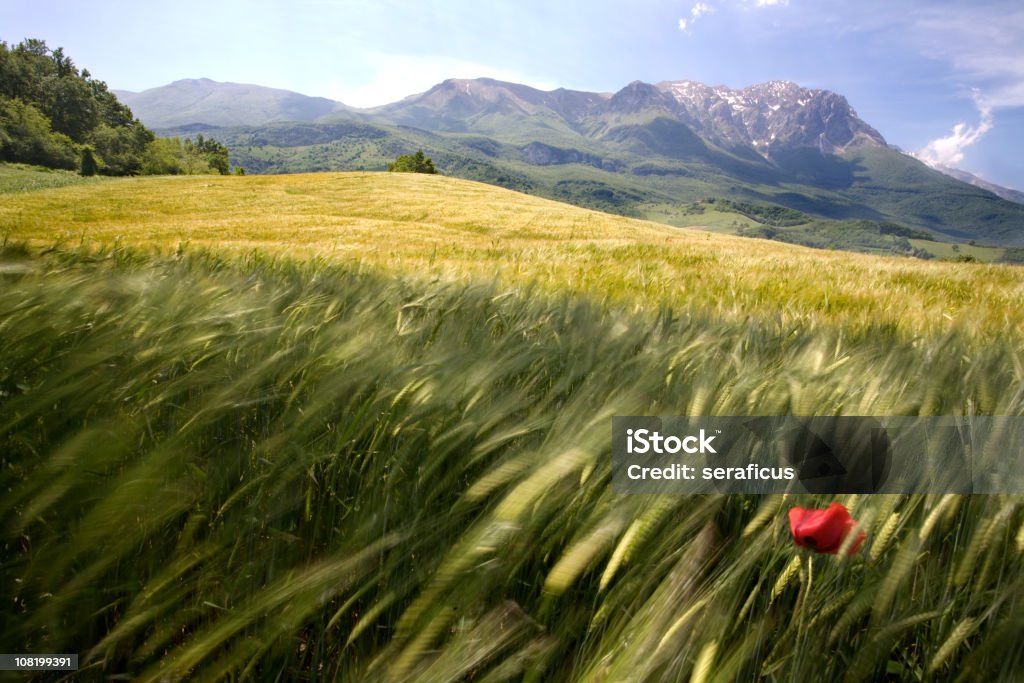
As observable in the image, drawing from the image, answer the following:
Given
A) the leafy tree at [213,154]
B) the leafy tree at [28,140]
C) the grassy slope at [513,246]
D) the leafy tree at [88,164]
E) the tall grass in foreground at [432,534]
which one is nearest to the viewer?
the tall grass in foreground at [432,534]

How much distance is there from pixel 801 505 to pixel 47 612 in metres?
1.05

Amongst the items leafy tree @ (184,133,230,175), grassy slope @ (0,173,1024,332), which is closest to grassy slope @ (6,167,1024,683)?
grassy slope @ (0,173,1024,332)

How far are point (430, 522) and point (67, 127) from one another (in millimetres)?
109013

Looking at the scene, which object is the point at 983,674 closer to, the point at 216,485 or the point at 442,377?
the point at 442,377

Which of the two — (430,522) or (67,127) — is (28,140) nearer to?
(67,127)

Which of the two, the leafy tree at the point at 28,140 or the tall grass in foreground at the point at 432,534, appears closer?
the tall grass in foreground at the point at 432,534

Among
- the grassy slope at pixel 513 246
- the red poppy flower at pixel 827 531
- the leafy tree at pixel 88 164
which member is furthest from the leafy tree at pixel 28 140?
the red poppy flower at pixel 827 531

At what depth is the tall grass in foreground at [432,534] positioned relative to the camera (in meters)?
0.63

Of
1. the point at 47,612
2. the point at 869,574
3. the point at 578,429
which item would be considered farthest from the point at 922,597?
the point at 47,612

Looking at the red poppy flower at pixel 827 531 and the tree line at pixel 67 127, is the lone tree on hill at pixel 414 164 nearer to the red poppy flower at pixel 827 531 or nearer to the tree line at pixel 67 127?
the tree line at pixel 67 127

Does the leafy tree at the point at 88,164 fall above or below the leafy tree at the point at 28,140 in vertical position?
below

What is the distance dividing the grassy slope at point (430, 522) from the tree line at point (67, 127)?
78.2 m

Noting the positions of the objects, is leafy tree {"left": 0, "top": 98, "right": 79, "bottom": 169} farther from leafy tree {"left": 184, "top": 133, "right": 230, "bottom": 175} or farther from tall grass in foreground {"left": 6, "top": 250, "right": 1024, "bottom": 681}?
tall grass in foreground {"left": 6, "top": 250, "right": 1024, "bottom": 681}

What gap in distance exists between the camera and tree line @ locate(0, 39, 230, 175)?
61.6 m
